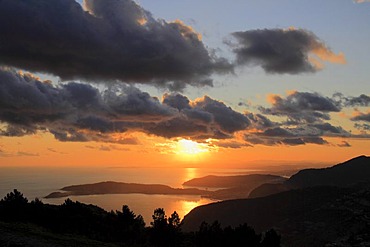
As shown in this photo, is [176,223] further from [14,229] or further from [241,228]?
[14,229]

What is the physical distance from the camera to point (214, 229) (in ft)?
278

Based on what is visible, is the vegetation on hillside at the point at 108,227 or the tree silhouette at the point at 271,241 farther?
the tree silhouette at the point at 271,241

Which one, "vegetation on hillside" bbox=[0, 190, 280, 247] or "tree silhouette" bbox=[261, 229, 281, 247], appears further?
"tree silhouette" bbox=[261, 229, 281, 247]

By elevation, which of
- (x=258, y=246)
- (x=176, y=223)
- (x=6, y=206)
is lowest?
(x=258, y=246)

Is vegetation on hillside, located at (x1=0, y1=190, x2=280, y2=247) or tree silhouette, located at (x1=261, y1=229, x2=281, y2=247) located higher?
vegetation on hillside, located at (x1=0, y1=190, x2=280, y2=247)

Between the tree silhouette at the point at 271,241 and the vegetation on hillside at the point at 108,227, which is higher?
the vegetation on hillside at the point at 108,227

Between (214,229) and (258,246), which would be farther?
(214,229)

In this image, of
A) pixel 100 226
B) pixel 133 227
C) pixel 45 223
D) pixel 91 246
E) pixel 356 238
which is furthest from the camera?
pixel 356 238

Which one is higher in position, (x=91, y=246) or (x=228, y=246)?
(x=91, y=246)

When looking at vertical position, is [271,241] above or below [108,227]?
below

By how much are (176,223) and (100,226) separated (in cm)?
1780

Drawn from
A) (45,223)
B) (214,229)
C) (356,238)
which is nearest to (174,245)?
(214,229)

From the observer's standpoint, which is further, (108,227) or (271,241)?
(271,241)

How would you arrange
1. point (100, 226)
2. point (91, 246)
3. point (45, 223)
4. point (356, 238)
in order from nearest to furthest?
point (91, 246), point (45, 223), point (100, 226), point (356, 238)
